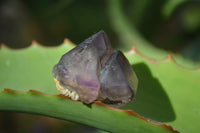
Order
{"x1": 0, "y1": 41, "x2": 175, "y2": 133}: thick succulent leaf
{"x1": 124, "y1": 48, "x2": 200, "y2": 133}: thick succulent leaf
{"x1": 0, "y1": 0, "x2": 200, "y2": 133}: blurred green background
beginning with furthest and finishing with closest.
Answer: {"x1": 0, "y1": 0, "x2": 200, "y2": 133}: blurred green background → {"x1": 124, "y1": 48, "x2": 200, "y2": 133}: thick succulent leaf → {"x1": 0, "y1": 41, "x2": 175, "y2": 133}: thick succulent leaf

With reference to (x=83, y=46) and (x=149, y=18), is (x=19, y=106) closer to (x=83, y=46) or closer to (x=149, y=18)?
(x=83, y=46)

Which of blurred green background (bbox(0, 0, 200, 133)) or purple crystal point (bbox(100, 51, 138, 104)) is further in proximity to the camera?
blurred green background (bbox(0, 0, 200, 133))

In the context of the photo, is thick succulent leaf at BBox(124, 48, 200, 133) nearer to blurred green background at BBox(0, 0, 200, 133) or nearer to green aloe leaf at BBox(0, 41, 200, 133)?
green aloe leaf at BBox(0, 41, 200, 133)

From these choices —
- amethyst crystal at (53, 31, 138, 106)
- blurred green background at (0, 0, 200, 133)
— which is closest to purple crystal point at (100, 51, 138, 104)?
amethyst crystal at (53, 31, 138, 106)

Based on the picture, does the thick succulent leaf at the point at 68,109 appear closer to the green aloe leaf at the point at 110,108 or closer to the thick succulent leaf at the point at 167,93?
the green aloe leaf at the point at 110,108

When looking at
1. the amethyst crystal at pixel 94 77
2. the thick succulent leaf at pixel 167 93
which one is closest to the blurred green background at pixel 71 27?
the thick succulent leaf at pixel 167 93

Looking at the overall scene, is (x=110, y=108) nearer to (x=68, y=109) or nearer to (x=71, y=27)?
(x=68, y=109)
